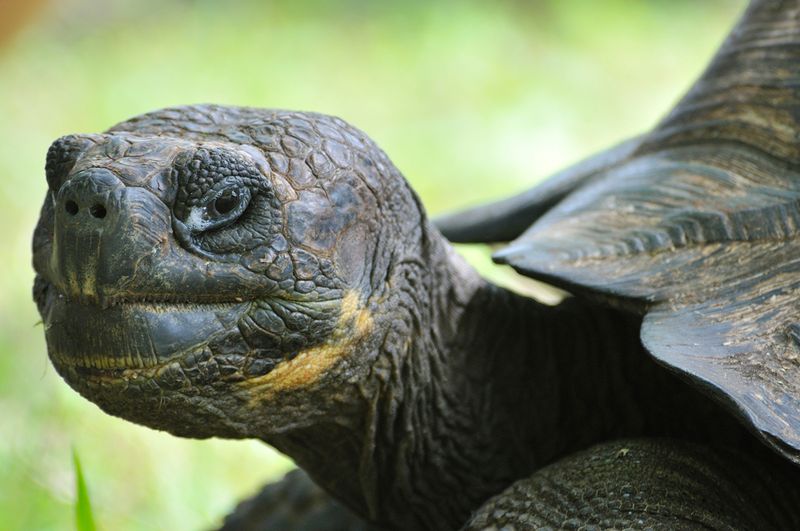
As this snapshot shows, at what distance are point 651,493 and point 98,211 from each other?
1028 mm

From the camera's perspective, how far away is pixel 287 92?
7332mm

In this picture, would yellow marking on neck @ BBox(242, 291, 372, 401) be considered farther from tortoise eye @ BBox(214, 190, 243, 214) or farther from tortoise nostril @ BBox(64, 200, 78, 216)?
tortoise nostril @ BBox(64, 200, 78, 216)

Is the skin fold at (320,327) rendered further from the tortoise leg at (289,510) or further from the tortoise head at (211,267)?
the tortoise leg at (289,510)

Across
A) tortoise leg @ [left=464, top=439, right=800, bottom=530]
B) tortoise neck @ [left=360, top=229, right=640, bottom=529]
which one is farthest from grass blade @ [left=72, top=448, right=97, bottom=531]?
tortoise leg @ [left=464, top=439, right=800, bottom=530]

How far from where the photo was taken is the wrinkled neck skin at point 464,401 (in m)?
2.13

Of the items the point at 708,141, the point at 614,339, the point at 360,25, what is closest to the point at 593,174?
the point at 708,141

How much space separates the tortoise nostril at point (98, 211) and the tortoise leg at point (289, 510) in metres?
1.13

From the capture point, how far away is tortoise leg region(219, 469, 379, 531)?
260 cm

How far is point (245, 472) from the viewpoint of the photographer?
3.59 m

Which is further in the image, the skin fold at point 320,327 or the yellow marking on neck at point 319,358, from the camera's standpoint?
the yellow marking on neck at point 319,358

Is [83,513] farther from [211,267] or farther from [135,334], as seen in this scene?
[211,267]

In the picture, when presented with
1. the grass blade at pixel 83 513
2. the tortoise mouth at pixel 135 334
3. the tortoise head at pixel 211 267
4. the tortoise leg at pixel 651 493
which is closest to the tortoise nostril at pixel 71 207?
the tortoise head at pixel 211 267

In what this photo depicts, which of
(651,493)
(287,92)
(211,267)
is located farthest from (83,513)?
(287,92)

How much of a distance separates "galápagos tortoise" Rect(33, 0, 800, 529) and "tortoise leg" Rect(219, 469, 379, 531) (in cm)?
31
